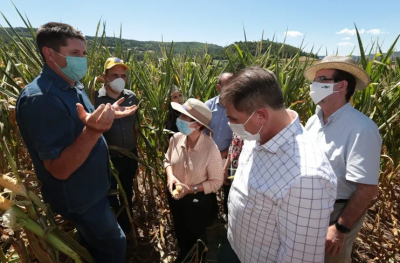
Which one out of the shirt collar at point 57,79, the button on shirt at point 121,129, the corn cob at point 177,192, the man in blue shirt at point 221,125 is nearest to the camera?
the shirt collar at point 57,79

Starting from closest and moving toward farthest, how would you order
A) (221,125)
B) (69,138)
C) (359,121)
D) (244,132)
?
(244,132) → (69,138) → (359,121) → (221,125)

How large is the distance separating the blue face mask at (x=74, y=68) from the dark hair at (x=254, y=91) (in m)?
0.89

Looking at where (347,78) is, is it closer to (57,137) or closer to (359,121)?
(359,121)

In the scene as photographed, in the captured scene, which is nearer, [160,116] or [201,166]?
[201,166]

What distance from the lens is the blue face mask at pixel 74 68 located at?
144cm

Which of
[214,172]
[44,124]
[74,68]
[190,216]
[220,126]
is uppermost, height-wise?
[74,68]

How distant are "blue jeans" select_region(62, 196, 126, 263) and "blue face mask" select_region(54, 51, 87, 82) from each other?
0.71 meters

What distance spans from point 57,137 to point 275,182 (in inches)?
37.9

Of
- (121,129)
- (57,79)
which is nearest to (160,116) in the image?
(121,129)

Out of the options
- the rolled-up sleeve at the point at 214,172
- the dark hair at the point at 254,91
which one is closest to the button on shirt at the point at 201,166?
the rolled-up sleeve at the point at 214,172

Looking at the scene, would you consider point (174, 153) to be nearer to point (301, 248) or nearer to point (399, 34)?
point (301, 248)

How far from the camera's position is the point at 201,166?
1.97 meters

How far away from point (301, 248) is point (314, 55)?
238cm

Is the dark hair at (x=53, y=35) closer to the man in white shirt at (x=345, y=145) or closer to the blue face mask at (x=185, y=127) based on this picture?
the blue face mask at (x=185, y=127)
